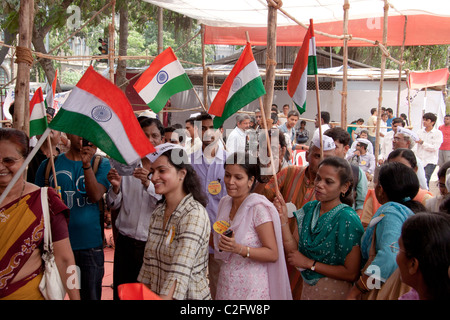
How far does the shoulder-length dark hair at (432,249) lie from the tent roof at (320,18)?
5053 mm

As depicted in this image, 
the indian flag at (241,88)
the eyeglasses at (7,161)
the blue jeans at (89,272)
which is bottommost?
the blue jeans at (89,272)

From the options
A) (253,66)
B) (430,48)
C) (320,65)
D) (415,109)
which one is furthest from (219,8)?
(430,48)

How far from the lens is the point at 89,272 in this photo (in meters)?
3.03

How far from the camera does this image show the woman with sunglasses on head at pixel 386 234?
83.7 inches

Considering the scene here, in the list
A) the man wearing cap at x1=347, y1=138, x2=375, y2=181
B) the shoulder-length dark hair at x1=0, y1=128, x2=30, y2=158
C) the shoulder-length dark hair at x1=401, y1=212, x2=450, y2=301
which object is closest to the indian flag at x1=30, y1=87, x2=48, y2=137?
the shoulder-length dark hair at x1=0, y1=128, x2=30, y2=158

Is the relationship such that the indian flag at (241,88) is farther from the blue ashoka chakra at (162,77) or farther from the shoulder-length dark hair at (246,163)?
the blue ashoka chakra at (162,77)

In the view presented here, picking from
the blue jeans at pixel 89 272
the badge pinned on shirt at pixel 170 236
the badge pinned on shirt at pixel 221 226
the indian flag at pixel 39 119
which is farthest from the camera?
the indian flag at pixel 39 119

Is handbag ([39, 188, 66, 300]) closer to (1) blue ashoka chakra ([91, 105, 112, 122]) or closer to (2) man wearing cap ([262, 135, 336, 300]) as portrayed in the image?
Answer: (1) blue ashoka chakra ([91, 105, 112, 122])

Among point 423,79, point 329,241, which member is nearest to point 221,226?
point 329,241

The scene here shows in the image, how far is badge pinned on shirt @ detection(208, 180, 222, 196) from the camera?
3.63 meters

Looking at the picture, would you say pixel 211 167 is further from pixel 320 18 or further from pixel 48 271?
pixel 320 18

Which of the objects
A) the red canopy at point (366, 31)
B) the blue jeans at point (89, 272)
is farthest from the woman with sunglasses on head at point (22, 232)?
Answer: the red canopy at point (366, 31)

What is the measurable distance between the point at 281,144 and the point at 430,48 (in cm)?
1671

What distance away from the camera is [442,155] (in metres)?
9.91
